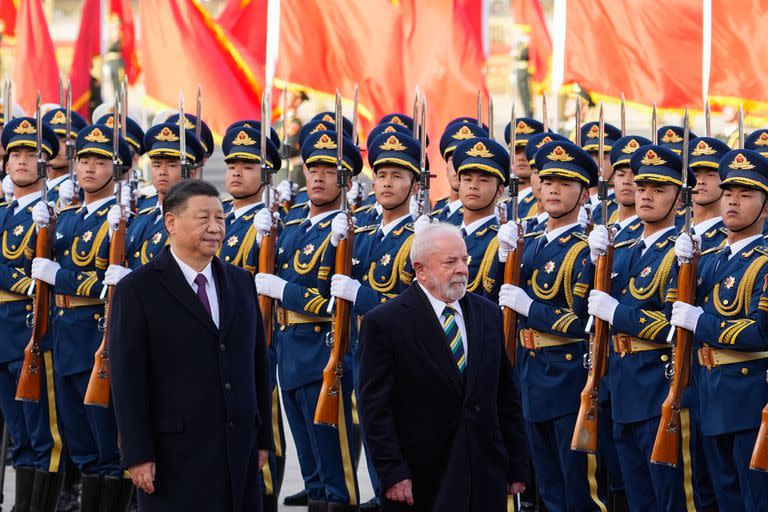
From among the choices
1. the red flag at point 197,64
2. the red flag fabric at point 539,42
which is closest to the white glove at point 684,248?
the red flag at point 197,64

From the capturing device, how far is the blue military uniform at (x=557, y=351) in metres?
8.53

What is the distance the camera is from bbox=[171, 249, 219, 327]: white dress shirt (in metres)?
6.72

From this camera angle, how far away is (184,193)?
22.2ft

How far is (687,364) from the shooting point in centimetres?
786

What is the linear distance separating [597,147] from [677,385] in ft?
10.4

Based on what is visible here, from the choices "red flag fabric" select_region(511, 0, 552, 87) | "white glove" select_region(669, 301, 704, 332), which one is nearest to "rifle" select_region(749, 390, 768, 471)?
"white glove" select_region(669, 301, 704, 332)

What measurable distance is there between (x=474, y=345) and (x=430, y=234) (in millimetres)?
443

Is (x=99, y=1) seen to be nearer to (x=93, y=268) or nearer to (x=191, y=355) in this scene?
(x=93, y=268)

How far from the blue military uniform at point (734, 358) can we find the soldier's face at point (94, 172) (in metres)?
3.54

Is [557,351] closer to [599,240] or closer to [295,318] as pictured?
[599,240]

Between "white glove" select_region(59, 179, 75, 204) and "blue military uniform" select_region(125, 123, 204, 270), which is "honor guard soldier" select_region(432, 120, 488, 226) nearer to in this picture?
"blue military uniform" select_region(125, 123, 204, 270)

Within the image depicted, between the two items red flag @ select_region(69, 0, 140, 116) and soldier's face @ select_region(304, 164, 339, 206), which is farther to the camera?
red flag @ select_region(69, 0, 140, 116)

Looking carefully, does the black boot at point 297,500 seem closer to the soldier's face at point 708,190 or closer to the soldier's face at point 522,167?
the soldier's face at point 522,167

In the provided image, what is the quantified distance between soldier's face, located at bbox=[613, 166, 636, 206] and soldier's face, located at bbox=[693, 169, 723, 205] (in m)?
0.75
